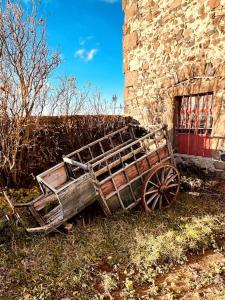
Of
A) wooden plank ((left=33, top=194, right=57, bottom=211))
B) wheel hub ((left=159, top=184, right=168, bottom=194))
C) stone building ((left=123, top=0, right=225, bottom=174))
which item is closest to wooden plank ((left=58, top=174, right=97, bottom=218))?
wooden plank ((left=33, top=194, right=57, bottom=211))

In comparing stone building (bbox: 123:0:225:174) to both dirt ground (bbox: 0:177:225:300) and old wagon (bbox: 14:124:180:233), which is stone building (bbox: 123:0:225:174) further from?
dirt ground (bbox: 0:177:225:300)

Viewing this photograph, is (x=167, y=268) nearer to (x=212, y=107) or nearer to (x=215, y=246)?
(x=215, y=246)

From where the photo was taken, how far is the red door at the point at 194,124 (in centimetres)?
555

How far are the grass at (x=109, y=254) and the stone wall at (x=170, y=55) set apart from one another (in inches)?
92.0

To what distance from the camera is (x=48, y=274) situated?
2865 mm

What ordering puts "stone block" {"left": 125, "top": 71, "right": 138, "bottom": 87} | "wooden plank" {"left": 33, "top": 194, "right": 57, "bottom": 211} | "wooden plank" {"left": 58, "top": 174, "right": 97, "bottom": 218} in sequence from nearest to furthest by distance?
"wooden plank" {"left": 58, "top": 174, "right": 97, "bottom": 218} < "wooden plank" {"left": 33, "top": 194, "right": 57, "bottom": 211} < "stone block" {"left": 125, "top": 71, "right": 138, "bottom": 87}

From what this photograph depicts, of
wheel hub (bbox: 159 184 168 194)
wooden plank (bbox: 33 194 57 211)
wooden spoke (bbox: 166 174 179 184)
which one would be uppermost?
wooden spoke (bbox: 166 174 179 184)

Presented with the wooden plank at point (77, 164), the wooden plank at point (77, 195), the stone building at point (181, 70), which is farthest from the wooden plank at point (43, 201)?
the stone building at point (181, 70)

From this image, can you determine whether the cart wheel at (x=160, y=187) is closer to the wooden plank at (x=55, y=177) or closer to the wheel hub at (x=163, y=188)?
the wheel hub at (x=163, y=188)

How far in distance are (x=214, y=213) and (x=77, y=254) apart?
241 centimetres

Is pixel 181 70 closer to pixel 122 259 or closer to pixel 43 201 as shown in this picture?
pixel 43 201

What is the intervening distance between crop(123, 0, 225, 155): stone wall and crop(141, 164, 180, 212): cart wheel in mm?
1435

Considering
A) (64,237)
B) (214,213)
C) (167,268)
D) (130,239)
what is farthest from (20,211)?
(214,213)

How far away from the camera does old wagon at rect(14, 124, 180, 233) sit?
3.60 metres
